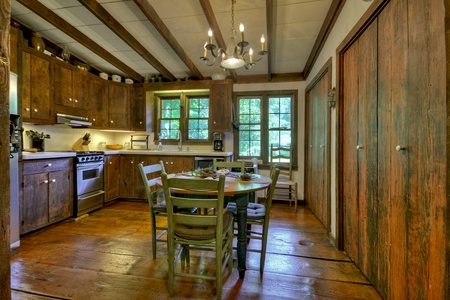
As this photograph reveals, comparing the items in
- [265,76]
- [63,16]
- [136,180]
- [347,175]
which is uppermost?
[63,16]

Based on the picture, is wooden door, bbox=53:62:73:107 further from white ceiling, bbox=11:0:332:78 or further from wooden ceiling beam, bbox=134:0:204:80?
wooden ceiling beam, bbox=134:0:204:80

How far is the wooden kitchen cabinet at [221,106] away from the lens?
435cm

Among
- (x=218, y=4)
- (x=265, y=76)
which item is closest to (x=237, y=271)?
(x=218, y=4)

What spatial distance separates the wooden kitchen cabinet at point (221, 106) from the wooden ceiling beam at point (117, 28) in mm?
1137

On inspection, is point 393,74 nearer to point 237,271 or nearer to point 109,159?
point 237,271

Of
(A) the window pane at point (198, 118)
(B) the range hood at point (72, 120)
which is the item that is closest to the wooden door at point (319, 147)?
(A) the window pane at point (198, 118)

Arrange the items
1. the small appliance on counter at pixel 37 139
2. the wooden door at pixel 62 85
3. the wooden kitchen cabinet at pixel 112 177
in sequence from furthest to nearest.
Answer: the wooden kitchen cabinet at pixel 112 177 < the wooden door at pixel 62 85 < the small appliance on counter at pixel 37 139

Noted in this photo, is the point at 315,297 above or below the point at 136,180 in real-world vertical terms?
below

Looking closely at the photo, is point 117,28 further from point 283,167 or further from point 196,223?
point 283,167

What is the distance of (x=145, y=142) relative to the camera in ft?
16.3

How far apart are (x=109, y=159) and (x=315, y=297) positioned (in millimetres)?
3778

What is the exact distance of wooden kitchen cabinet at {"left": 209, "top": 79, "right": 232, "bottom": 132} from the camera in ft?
14.3

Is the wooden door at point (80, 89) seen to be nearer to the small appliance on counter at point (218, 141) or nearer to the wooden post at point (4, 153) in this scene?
the small appliance on counter at point (218, 141)

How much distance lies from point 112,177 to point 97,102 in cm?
143
